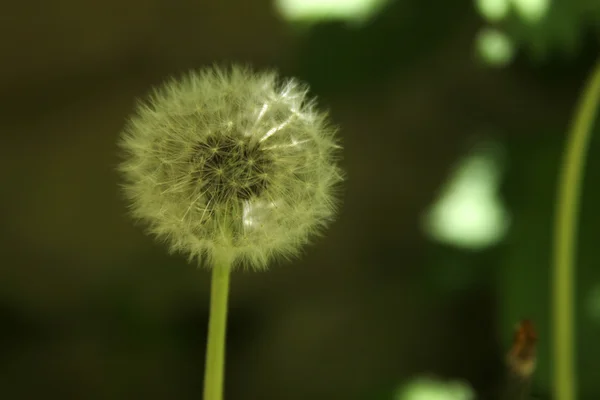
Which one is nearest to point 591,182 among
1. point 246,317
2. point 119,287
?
point 246,317

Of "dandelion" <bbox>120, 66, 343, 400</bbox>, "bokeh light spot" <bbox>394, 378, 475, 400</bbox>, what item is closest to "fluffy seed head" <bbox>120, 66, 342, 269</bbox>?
"dandelion" <bbox>120, 66, 343, 400</bbox>

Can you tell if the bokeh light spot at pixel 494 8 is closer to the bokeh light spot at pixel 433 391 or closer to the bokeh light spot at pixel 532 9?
the bokeh light spot at pixel 532 9

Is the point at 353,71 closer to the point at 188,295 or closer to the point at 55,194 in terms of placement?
the point at 188,295

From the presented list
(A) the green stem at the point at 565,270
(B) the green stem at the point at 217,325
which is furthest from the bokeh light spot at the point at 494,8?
(B) the green stem at the point at 217,325

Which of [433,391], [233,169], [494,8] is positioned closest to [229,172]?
[233,169]

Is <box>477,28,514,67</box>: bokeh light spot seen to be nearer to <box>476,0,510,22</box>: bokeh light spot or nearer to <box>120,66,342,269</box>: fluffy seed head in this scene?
<box>476,0,510,22</box>: bokeh light spot

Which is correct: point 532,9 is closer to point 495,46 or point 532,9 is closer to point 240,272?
point 495,46
